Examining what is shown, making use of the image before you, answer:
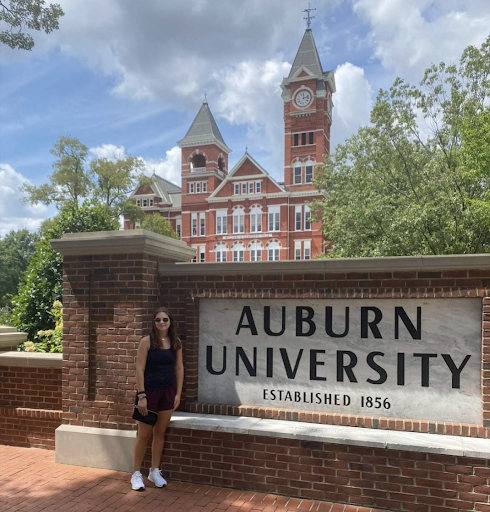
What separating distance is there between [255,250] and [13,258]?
89.8ft

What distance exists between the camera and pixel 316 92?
5194 centimetres

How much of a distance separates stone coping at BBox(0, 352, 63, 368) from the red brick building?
139 feet

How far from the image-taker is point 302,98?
5266 centimetres

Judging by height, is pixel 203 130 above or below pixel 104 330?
above

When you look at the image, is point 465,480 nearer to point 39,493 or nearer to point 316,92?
point 39,493

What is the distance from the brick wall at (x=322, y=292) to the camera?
4113mm

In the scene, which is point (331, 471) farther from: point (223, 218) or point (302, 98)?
point (302, 98)

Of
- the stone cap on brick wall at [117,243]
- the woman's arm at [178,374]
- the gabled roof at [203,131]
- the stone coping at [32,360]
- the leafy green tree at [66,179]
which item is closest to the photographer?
the woman's arm at [178,374]

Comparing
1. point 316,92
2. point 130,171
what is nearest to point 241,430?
point 130,171

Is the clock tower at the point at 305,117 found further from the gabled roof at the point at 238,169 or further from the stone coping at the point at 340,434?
the stone coping at the point at 340,434

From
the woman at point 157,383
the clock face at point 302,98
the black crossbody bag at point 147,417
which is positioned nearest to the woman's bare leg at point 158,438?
the woman at point 157,383

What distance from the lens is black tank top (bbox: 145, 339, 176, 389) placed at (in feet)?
14.6

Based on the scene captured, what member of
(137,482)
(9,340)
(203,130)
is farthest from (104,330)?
(203,130)

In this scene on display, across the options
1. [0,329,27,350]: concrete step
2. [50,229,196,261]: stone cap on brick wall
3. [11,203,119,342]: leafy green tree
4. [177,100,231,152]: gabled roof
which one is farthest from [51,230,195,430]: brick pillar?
[177,100,231,152]: gabled roof
